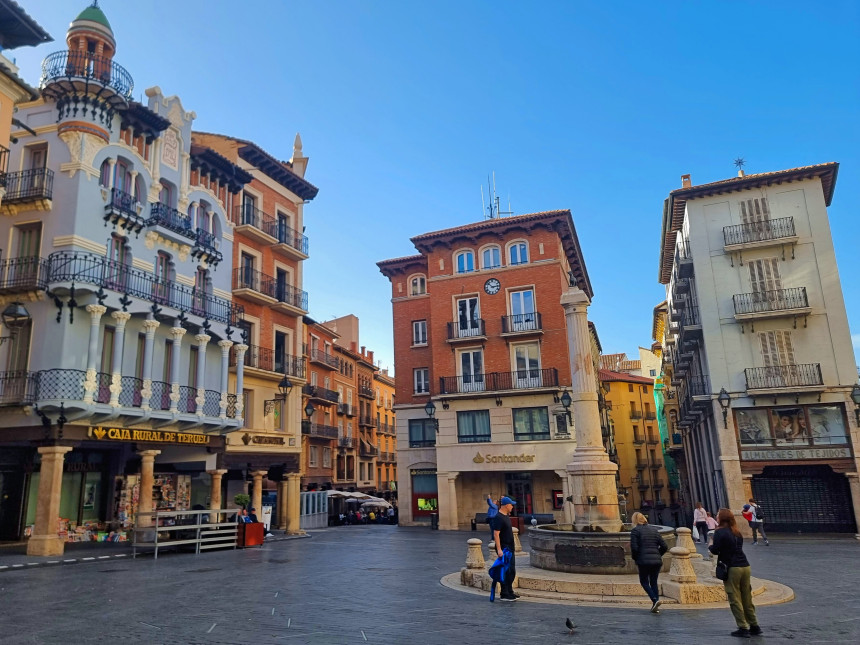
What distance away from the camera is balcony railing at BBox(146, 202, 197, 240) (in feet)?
77.3

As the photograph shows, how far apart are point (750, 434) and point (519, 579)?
20.0 m

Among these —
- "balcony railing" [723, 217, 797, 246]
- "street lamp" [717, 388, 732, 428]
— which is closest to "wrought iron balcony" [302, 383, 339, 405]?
→ "street lamp" [717, 388, 732, 428]

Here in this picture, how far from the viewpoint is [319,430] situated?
45.9 metres

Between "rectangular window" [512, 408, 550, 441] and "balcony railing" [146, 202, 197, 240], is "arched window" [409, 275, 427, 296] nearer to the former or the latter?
"rectangular window" [512, 408, 550, 441]

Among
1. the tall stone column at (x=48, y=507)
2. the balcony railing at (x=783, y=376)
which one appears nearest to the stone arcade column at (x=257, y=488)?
the tall stone column at (x=48, y=507)

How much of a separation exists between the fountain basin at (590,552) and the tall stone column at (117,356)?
49.0 feet

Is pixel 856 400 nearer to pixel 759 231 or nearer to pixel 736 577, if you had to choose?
pixel 759 231

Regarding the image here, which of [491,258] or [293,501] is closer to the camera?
[293,501]

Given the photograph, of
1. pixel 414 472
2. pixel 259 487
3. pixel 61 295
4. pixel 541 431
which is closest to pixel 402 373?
pixel 414 472

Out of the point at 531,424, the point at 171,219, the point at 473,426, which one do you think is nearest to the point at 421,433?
the point at 473,426

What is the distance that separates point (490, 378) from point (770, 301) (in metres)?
13.9

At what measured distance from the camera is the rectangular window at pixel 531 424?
32375 mm

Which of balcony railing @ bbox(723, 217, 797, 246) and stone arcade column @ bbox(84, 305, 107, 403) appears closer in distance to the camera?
stone arcade column @ bbox(84, 305, 107, 403)

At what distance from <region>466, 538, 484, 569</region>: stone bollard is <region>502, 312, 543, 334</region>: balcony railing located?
21.7 m
